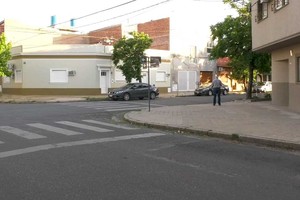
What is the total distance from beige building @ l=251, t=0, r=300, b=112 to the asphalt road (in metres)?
6.96

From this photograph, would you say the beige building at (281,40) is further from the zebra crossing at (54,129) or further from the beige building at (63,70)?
the beige building at (63,70)

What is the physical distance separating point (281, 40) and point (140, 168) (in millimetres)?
11692

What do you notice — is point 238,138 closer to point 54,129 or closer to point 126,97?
point 54,129

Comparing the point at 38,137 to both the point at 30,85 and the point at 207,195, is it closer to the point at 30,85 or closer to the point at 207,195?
the point at 207,195

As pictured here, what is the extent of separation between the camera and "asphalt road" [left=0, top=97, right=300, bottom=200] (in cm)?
630

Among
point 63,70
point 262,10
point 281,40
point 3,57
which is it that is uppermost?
point 262,10

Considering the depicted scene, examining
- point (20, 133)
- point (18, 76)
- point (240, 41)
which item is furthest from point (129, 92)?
point (20, 133)

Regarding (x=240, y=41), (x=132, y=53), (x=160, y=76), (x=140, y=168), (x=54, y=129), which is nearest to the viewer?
(x=140, y=168)

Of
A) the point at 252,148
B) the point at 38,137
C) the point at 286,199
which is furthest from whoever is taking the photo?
the point at 38,137

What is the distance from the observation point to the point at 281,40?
17578 mm

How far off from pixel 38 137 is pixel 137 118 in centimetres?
559

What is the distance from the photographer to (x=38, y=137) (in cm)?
1200

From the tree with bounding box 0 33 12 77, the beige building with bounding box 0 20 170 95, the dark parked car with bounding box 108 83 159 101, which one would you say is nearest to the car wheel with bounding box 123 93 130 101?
the dark parked car with bounding box 108 83 159 101

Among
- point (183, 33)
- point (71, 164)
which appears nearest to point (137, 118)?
point (71, 164)
